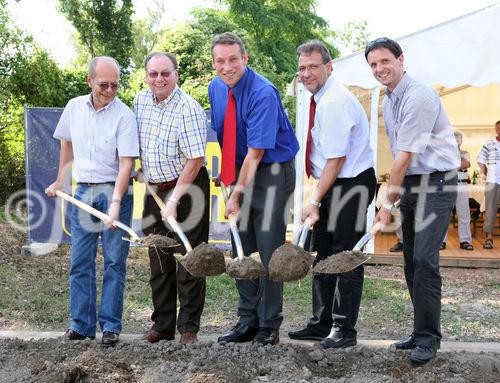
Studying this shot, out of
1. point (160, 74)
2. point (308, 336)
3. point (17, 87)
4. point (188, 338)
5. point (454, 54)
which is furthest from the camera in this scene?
point (17, 87)

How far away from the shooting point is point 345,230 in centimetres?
398

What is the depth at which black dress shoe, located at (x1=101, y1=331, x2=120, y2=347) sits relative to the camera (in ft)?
13.2

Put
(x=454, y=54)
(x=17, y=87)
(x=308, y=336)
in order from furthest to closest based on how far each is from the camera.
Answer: (x=17, y=87)
(x=454, y=54)
(x=308, y=336)

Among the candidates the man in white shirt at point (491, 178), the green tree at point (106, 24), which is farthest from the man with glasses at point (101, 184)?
the green tree at point (106, 24)

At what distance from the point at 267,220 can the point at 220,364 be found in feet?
3.05

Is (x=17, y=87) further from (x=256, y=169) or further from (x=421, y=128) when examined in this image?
(x=421, y=128)

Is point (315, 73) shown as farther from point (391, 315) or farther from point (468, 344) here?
point (391, 315)

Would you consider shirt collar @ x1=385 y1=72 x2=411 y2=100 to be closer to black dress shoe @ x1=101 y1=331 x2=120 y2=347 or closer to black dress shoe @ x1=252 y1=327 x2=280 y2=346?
black dress shoe @ x1=252 y1=327 x2=280 y2=346

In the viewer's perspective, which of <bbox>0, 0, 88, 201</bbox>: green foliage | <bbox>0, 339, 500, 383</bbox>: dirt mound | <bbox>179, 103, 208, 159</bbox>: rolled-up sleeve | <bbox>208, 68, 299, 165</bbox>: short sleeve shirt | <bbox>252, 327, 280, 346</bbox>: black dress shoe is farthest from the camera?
<bbox>0, 0, 88, 201</bbox>: green foliage

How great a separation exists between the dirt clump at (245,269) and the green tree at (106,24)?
2253 centimetres

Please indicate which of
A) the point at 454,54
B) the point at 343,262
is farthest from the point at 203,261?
the point at 454,54

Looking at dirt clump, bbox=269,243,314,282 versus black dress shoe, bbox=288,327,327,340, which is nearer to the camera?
dirt clump, bbox=269,243,314,282

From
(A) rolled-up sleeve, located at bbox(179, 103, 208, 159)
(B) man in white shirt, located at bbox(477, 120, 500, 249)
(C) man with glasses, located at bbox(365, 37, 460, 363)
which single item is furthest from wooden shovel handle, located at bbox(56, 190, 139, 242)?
(B) man in white shirt, located at bbox(477, 120, 500, 249)

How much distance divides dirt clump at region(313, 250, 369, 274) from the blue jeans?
4.29ft
